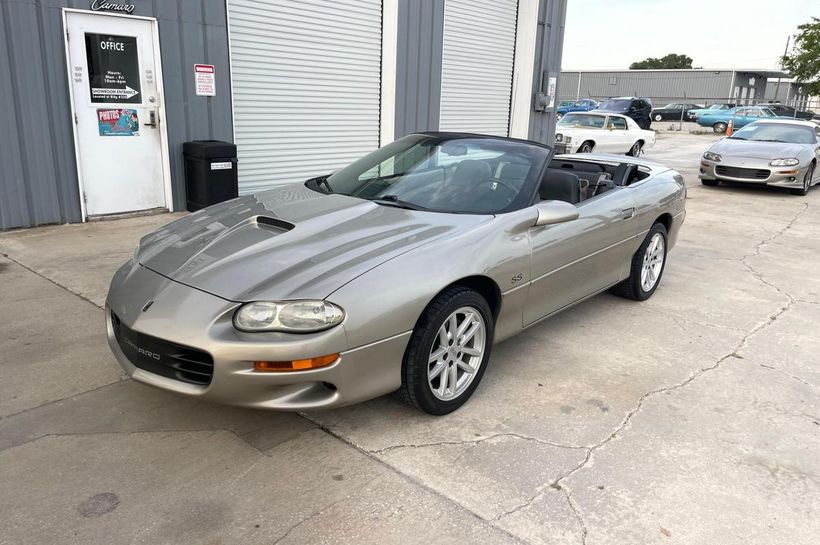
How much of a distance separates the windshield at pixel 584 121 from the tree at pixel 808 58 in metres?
25.9

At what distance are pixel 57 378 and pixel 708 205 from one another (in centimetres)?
1022

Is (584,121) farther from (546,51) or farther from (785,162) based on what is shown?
(785,162)

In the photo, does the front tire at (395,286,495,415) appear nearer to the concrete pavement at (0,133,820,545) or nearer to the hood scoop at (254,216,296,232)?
the concrete pavement at (0,133,820,545)

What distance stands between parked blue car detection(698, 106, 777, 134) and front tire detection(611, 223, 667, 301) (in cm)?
2889

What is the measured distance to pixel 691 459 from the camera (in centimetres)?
299

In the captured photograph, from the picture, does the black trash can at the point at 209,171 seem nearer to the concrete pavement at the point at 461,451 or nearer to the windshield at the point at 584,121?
the concrete pavement at the point at 461,451

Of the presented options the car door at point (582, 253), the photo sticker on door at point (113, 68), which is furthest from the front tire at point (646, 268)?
the photo sticker on door at point (113, 68)

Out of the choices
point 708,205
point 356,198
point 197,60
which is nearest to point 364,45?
point 197,60

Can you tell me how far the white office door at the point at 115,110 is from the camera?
276 inches

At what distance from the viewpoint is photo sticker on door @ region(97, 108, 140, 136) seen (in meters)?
7.26

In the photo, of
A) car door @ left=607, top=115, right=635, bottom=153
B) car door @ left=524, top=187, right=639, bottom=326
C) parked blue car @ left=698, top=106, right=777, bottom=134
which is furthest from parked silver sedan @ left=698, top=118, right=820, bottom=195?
parked blue car @ left=698, top=106, right=777, bottom=134

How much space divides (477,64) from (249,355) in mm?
11147

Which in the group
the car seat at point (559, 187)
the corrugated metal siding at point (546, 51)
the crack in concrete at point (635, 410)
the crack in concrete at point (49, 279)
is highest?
the corrugated metal siding at point (546, 51)

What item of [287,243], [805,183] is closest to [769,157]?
[805,183]
